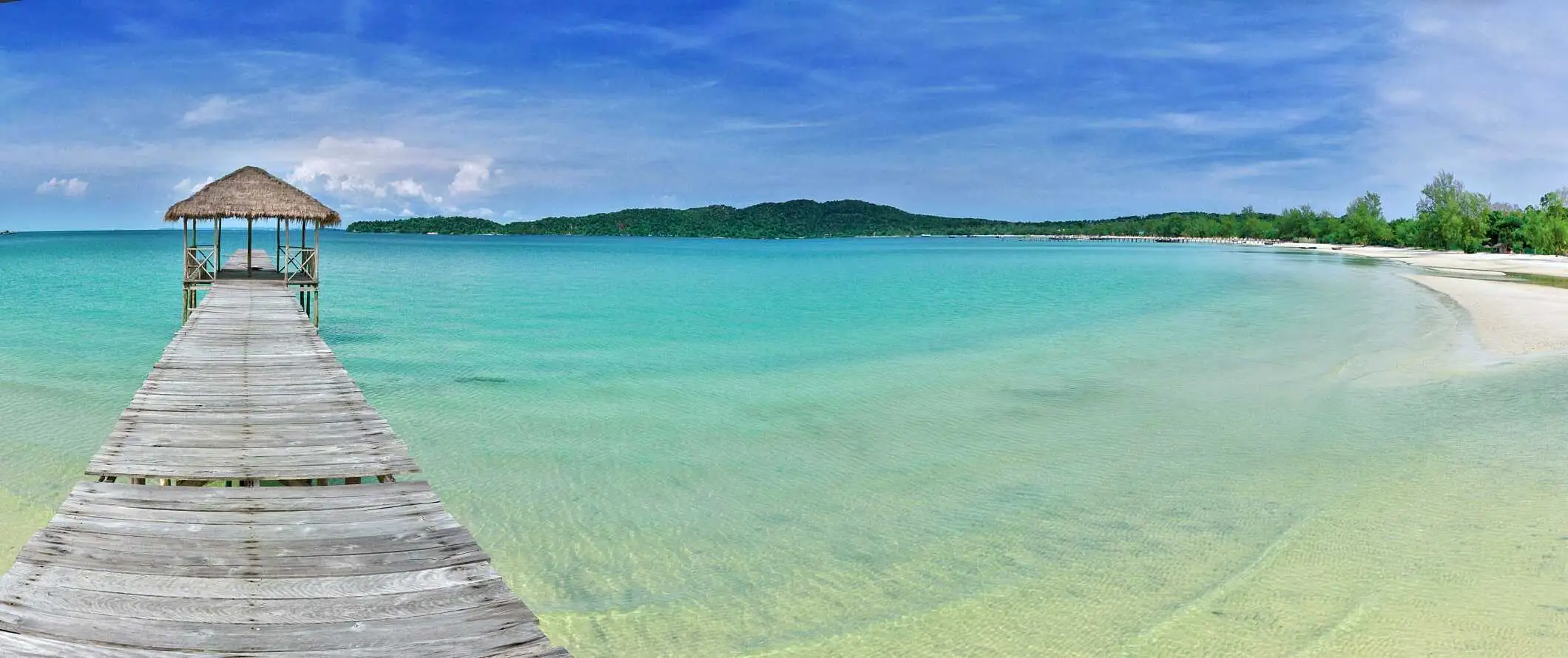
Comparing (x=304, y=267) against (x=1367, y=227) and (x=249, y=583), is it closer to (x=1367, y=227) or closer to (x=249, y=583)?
(x=249, y=583)

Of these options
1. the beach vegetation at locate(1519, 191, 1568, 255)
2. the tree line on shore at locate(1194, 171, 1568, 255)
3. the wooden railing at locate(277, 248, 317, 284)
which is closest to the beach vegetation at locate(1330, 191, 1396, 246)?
the tree line on shore at locate(1194, 171, 1568, 255)

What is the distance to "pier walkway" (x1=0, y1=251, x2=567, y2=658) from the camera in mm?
2631

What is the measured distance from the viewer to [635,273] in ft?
144

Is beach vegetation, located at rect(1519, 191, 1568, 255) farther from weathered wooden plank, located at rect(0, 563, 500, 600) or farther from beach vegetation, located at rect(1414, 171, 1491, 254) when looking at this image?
weathered wooden plank, located at rect(0, 563, 500, 600)

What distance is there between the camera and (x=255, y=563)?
10.4 ft

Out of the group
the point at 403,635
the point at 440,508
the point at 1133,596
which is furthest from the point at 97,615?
the point at 1133,596

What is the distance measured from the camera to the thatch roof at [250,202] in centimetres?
1619

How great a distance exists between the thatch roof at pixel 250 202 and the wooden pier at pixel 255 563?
1278 cm

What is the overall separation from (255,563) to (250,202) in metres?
15.8

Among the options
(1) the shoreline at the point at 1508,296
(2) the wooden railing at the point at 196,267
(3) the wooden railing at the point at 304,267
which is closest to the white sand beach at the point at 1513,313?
(1) the shoreline at the point at 1508,296

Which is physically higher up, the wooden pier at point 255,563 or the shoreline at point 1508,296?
the shoreline at point 1508,296

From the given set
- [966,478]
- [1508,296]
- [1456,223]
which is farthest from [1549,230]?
[966,478]

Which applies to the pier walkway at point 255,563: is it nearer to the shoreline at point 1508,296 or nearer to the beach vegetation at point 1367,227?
the shoreline at point 1508,296

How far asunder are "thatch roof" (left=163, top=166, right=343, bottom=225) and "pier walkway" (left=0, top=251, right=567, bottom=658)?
12803mm
